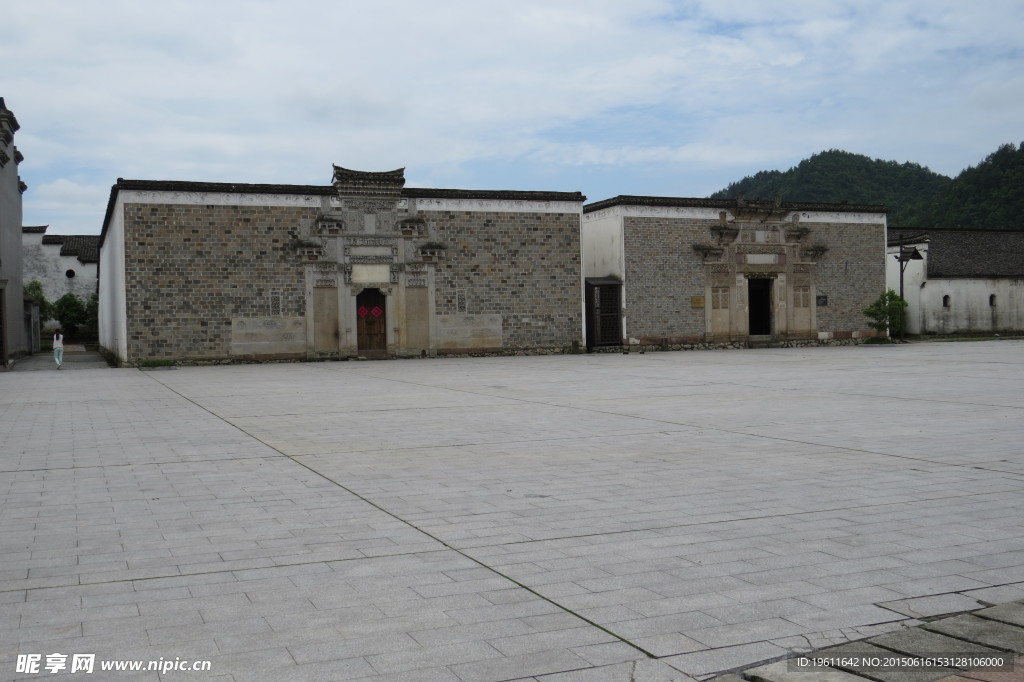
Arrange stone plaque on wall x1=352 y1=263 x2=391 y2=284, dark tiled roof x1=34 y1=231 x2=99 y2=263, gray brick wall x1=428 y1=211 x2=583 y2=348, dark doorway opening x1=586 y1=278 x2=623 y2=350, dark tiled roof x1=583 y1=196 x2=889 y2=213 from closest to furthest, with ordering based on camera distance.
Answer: stone plaque on wall x1=352 y1=263 x2=391 y2=284
gray brick wall x1=428 y1=211 x2=583 y2=348
dark doorway opening x1=586 y1=278 x2=623 y2=350
dark tiled roof x1=583 y1=196 x2=889 y2=213
dark tiled roof x1=34 y1=231 x2=99 y2=263

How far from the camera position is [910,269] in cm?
4175

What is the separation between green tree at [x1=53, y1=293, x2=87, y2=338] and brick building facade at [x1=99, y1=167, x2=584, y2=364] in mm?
21935

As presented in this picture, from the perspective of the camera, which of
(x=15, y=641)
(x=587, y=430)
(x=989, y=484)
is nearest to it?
(x=15, y=641)

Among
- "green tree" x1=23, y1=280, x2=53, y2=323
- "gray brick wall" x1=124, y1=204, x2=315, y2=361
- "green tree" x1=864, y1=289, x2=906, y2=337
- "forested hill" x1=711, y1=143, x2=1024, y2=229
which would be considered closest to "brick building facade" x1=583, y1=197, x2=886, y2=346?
"green tree" x1=864, y1=289, x2=906, y2=337

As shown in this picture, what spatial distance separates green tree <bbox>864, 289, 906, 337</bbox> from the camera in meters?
32.5

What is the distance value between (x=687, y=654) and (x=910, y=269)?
4299 centimetres

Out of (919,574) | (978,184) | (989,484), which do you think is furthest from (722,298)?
(978,184)

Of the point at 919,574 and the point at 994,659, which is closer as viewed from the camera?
the point at 994,659

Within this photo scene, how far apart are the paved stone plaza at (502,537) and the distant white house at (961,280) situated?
111 feet

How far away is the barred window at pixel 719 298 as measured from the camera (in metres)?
30.8

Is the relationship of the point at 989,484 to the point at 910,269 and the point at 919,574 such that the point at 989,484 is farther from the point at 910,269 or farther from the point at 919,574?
the point at 910,269

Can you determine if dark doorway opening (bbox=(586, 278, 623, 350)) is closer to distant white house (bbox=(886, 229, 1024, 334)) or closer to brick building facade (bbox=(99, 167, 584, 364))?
brick building facade (bbox=(99, 167, 584, 364))

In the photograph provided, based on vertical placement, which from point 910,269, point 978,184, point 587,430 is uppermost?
point 978,184

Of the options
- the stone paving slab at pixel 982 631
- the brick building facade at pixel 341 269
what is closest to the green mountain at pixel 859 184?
the brick building facade at pixel 341 269
